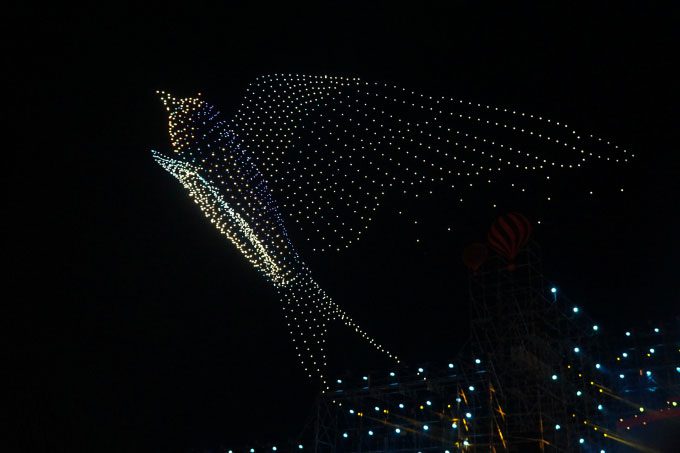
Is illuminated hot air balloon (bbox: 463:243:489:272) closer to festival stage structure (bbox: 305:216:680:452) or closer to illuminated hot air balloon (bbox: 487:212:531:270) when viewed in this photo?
festival stage structure (bbox: 305:216:680:452)

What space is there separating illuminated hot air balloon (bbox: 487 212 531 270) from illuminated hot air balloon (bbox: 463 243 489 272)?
0.30 metres

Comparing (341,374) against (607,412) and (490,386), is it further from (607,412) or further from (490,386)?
(607,412)

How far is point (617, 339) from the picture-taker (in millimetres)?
16766

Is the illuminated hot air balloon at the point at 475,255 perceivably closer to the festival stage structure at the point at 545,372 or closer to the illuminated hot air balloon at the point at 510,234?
the festival stage structure at the point at 545,372

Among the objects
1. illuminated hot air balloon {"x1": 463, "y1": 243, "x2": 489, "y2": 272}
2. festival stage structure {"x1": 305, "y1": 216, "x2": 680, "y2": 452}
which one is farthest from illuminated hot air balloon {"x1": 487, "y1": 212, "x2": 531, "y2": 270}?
illuminated hot air balloon {"x1": 463, "y1": 243, "x2": 489, "y2": 272}

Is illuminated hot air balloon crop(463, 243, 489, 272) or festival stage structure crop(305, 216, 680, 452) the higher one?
illuminated hot air balloon crop(463, 243, 489, 272)

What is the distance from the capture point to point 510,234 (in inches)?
618

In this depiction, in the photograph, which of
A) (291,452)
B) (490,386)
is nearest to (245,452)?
(291,452)

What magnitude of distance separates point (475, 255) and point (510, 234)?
3.37 ft

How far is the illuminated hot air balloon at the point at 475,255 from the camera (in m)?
16.2

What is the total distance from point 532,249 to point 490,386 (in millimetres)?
3242

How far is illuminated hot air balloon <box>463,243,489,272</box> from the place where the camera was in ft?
53.3

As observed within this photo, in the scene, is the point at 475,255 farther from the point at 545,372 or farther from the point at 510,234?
the point at 545,372

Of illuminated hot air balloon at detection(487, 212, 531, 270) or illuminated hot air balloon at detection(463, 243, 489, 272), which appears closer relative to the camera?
illuminated hot air balloon at detection(487, 212, 531, 270)
